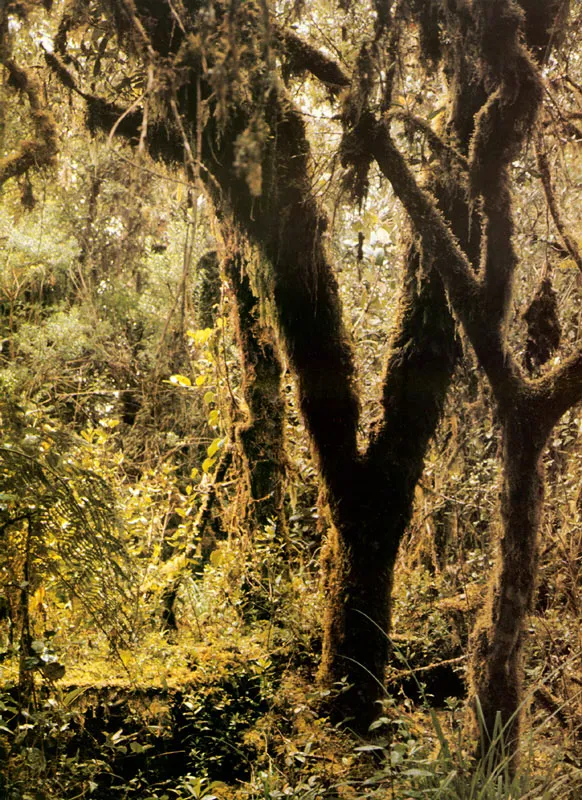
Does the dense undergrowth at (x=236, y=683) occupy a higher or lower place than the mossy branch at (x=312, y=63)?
lower

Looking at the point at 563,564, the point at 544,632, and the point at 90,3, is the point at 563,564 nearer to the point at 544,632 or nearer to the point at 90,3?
the point at 544,632

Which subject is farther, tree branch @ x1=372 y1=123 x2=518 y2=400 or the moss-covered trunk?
the moss-covered trunk

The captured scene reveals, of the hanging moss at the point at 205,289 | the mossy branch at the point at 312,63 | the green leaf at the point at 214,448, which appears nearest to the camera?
the mossy branch at the point at 312,63

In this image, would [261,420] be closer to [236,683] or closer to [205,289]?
[236,683]

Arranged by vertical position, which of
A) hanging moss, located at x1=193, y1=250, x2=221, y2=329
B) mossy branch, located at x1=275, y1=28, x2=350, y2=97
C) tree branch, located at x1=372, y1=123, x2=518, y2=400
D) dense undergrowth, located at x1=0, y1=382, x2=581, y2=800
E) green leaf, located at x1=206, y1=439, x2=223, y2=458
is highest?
hanging moss, located at x1=193, y1=250, x2=221, y2=329

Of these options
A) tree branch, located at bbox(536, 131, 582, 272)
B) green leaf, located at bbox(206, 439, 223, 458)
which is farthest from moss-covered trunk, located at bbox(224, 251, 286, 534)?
tree branch, located at bbox(536, 131, 582, 272)

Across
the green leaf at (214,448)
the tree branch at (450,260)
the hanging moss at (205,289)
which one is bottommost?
the green leaf at (214,448)

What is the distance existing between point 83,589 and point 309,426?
4.94 ft

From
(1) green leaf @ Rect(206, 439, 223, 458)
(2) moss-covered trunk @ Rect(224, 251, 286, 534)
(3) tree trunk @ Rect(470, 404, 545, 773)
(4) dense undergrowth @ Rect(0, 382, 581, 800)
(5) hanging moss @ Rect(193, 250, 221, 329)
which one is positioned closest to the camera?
(4) dense undergrowth @ Rect(0, 382, 581, 800)

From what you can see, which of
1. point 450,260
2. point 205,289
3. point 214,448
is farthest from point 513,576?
point 205,289

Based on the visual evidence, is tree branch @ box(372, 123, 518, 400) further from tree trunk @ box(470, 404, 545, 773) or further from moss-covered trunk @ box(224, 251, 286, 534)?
moss-covered trunk @ box(224, 251, 286, 534)

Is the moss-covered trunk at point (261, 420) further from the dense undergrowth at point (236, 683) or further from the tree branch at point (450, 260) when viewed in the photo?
the tree branch at point (450, 260)

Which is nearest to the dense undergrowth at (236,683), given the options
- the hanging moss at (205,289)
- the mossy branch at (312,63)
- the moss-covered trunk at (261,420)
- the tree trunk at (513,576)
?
the tree trunk at (513,576)

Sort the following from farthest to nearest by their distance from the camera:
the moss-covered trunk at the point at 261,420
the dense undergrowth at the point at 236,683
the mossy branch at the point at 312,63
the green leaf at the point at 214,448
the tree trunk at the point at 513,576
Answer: the moss-covered trunk at the point at 261,420 → the green leaf at the point at 214,448 → the mossy branch at the point at 312,63 → the tree trunk at the point at 513,576 → the dense undergrowth at the point at 236,683
